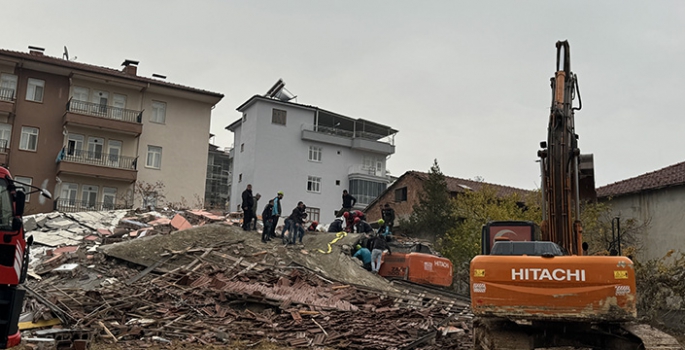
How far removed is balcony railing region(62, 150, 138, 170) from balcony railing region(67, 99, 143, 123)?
2512 mm

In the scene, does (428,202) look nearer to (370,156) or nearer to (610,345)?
(370,156)

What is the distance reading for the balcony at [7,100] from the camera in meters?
37.6

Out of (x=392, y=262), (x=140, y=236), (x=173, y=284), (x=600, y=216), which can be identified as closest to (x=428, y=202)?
(x=600, y=216)

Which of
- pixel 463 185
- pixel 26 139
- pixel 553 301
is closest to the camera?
pixel 553 301

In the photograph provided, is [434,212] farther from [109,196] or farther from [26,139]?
[26,139]

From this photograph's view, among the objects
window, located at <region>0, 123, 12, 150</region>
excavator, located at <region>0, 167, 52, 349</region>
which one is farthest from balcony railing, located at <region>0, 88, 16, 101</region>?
excavator, located at <region>0, 167, 52, 349</region>

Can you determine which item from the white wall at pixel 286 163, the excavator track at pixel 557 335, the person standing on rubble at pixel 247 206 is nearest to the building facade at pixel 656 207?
the person standing on rubble at pixel 247 206

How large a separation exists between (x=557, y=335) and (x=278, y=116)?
46.3 metres

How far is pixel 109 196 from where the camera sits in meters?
39.9

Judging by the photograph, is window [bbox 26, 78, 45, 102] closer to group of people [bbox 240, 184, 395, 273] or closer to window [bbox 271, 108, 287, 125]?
window [bbox 271, 108, 287, 125]

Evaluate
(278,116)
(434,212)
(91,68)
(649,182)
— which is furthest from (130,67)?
(649,182)

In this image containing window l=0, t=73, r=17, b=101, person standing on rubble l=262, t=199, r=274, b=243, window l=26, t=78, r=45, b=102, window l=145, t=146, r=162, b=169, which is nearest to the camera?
person standing on rubble l=262, t=199, r=274, b=243

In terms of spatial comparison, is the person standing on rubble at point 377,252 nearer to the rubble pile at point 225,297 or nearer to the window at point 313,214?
the rubble pile at point 225,297

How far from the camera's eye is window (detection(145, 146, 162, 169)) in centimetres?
4206
